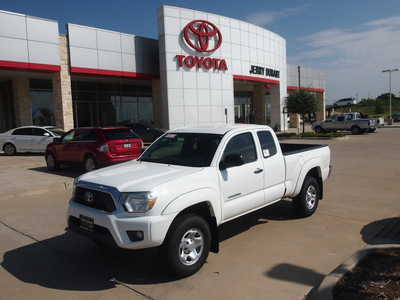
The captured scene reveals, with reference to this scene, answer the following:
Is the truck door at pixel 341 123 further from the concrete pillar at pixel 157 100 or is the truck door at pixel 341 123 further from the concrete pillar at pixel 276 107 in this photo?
the concrete pillar at pixel 157 100

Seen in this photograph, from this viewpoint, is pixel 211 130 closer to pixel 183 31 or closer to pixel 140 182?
pixel 140 182

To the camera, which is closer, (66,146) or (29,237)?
(29,237)

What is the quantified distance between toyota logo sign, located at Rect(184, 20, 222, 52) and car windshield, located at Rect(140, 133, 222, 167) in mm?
19087

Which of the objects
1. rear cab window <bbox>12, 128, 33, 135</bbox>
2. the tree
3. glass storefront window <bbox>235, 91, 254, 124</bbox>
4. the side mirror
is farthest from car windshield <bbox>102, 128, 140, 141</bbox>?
glass storefront window <bbox>235, 91, 254, 124</bbox>

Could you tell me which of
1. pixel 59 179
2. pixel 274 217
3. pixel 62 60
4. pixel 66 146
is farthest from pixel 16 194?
pixel 62 60

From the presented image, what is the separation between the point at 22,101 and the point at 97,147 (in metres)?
14.7

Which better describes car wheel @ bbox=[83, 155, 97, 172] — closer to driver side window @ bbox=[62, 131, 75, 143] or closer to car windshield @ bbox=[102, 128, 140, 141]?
car windshield @ bbox=[102, 128, 140, 141]

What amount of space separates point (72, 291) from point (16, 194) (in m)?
5.82

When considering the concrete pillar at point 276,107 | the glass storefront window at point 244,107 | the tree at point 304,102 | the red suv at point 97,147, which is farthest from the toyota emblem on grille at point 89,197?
the glass storefront window at point 244,107

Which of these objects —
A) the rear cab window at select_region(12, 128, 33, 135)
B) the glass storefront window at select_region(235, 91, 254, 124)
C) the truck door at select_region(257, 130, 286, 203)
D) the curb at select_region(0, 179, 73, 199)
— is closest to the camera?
the truck door at select_region(257, 130, 286, 203)

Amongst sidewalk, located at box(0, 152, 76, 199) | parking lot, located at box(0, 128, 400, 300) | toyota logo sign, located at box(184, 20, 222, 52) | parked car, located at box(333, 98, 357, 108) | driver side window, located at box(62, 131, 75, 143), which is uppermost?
toyota logo sign, located at box(184, 20, 222, 52)

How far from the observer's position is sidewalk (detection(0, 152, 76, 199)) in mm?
9062

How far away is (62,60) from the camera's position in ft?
64.5

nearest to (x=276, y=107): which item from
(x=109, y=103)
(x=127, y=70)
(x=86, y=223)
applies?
(x=109, y=103)
